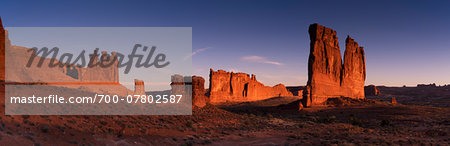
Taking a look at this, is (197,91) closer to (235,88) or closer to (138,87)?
(138,87)

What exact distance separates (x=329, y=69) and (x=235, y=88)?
3978 centimetres

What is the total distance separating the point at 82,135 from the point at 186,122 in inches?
421

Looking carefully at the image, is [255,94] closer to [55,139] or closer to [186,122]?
[186,122]

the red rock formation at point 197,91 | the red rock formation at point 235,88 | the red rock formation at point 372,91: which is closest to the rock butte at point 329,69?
the red rock formation at point 197,91

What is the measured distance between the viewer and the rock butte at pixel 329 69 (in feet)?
159

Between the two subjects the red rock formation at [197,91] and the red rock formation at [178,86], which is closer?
the red rock formation at [197,91]

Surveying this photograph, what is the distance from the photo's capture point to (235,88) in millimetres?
87625

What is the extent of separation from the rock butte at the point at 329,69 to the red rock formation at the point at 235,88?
36.5 metres

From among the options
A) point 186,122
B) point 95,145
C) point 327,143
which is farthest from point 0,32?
point 327,143

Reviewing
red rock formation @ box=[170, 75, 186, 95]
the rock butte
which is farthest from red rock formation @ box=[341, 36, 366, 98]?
red rock formation @ box=[170, 75, 186, 95]

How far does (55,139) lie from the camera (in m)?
11.0

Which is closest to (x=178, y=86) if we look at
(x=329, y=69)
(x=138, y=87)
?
(x=329, y=69)

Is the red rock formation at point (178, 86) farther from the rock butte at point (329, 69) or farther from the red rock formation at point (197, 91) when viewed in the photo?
the rock butte at point (329, 69)

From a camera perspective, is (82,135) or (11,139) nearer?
(11,139)
